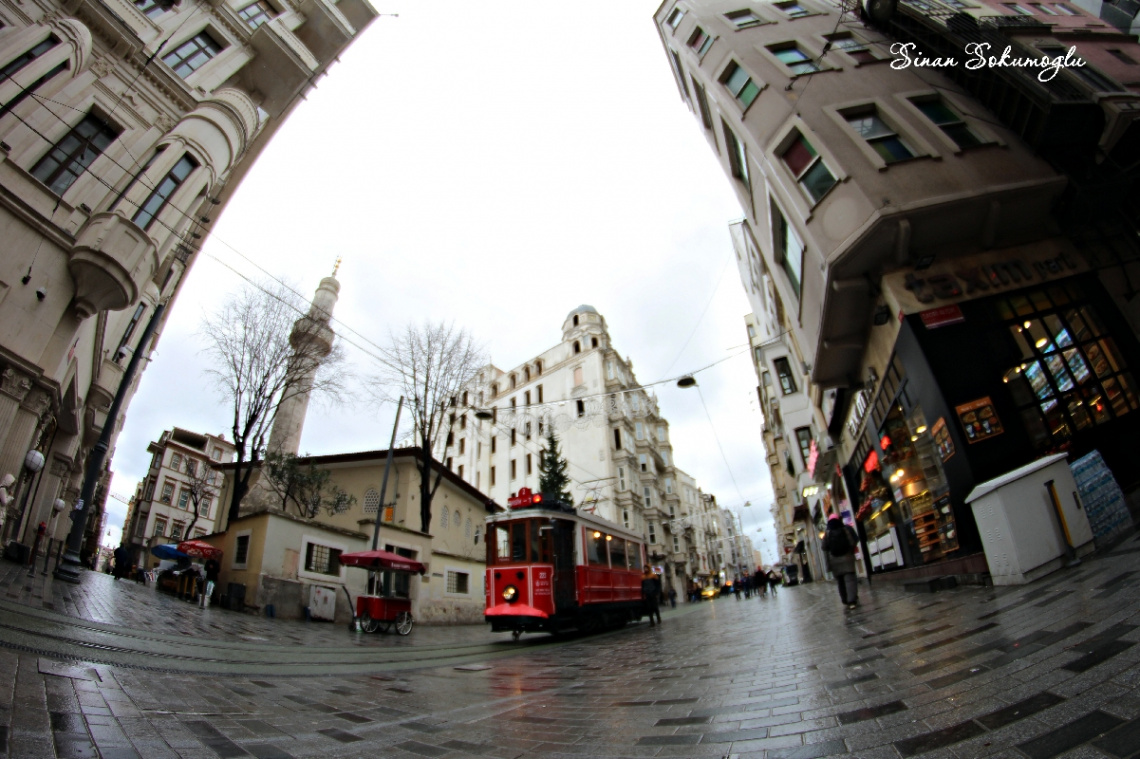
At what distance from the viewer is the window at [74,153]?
13070mm

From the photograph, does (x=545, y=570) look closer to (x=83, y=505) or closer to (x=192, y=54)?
(x=83, y=505)

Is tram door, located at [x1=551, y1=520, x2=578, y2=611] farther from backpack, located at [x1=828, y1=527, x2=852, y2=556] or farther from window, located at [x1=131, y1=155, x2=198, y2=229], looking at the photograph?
window, located at [x1=131, y1=155, x2=198, y2=229]

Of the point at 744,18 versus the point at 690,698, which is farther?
the point at 744,18

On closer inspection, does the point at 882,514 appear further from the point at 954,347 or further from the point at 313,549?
the point at 313,549

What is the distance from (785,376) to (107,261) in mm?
27821

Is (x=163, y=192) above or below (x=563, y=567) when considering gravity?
above

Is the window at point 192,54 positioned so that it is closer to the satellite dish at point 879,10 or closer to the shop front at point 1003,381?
the satellite dish at point 879,10

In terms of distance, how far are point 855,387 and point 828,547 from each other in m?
7.21

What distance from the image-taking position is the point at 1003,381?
878cm

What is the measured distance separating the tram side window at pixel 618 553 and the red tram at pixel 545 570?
48 cm

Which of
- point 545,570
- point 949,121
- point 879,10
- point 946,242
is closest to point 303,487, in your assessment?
point 545,570

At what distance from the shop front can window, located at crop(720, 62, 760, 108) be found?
24.5ft

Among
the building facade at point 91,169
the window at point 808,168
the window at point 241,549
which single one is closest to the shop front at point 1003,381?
the window at point 808,168

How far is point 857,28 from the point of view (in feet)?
48.7
